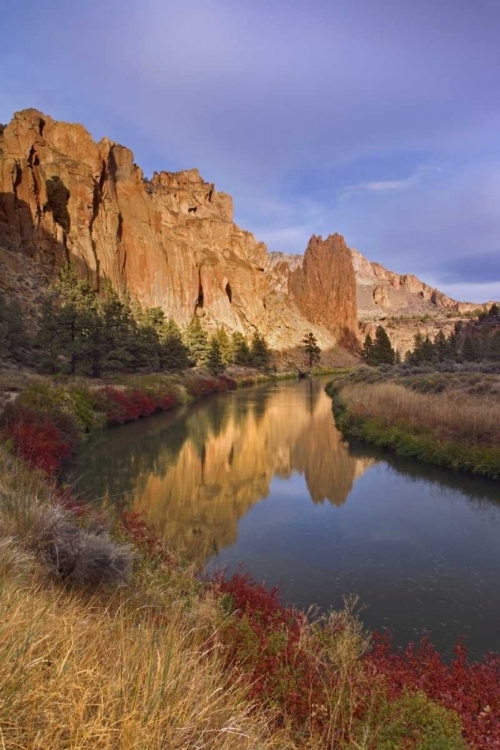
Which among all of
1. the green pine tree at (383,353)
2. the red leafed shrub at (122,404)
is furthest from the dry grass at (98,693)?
the green pine tree at (383,353)

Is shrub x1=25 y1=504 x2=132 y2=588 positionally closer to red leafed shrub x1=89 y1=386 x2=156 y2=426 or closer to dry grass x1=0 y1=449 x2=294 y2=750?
dry grass x1=0 y1=449 x2=294 y2=750

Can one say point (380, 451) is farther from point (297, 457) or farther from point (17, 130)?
point (17, 130)

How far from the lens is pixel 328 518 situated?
11969 millimetres

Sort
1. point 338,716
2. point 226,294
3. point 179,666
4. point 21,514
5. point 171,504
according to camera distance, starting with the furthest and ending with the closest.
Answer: point 226,294 → point 171,504 → point 21,514 → point 338,716 → point 179,666

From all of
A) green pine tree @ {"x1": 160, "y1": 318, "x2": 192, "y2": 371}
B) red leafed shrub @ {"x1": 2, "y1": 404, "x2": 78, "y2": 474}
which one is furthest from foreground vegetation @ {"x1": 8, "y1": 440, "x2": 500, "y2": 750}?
green pine tree @ {"x1": 160, "y1": 318, "x2": 192, "y2": 371}

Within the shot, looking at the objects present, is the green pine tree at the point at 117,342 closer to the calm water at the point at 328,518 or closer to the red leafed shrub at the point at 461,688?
the calm water at the point at 328,518

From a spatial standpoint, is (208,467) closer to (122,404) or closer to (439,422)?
(439,422)

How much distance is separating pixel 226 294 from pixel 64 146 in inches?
1588

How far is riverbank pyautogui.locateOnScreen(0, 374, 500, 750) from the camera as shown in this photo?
2443 mm

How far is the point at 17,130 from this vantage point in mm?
63719

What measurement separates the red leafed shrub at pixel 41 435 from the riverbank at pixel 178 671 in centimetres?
699

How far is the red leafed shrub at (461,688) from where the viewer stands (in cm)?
395

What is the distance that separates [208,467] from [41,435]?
5.64 metres

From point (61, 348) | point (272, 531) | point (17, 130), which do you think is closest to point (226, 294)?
point (17, 130)
